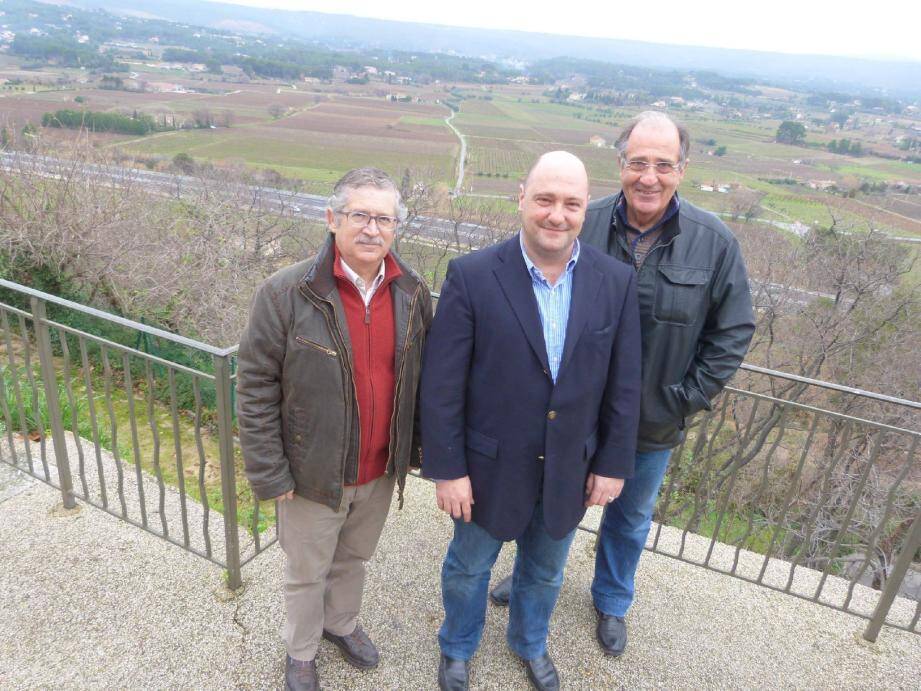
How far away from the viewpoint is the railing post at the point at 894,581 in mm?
2600

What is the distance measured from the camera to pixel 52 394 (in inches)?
114

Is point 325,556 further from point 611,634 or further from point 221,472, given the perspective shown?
point 611,634

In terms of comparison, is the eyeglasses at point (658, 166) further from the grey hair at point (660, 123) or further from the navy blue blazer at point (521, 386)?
the navy blue blazer at point (521, 386)

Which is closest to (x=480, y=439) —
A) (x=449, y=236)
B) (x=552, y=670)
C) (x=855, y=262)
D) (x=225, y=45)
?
(x=552, y=670)

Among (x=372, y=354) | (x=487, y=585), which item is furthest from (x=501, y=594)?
(x=372, y=354)

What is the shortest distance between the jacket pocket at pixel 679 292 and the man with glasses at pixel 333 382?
0.81 meters

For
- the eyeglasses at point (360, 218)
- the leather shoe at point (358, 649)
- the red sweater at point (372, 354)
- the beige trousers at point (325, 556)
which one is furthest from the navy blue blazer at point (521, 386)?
the leather shoe at point (358, 649)

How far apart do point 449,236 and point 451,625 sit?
Answer: 18722 mm

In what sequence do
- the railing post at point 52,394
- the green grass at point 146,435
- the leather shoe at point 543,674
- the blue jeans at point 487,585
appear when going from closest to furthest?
1. the blue jeans at point 487,585
2. the leather shoe at point 543,674
3. the railing post at point 52,394
4. the green grass at point 146,435

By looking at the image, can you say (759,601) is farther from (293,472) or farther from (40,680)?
(40,680)

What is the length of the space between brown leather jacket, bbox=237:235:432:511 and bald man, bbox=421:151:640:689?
0.17 metres

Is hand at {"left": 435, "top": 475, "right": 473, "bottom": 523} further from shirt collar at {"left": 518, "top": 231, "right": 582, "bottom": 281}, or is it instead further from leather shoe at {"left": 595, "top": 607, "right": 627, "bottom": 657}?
leather shoe at {"left": 595, "top": 607, "right": 627, "bottom": 657}

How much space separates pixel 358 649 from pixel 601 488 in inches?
47.6

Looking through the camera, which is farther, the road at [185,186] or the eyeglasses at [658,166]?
the road at [185,186]
